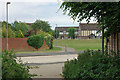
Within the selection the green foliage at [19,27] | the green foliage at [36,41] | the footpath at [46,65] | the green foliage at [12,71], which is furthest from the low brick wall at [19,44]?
the green foliage at [12,71]

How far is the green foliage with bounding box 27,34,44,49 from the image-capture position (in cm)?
2369

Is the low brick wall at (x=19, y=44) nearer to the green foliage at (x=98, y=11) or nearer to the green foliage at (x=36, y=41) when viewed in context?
the green foliage at (x=36, y=41)

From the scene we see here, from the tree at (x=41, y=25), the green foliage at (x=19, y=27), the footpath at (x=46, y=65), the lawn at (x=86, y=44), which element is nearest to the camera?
the footpath at (x=46, y=65)

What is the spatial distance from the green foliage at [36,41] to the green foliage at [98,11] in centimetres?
1895

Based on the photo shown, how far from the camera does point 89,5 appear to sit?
4.11 m

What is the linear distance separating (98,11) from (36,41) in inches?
785

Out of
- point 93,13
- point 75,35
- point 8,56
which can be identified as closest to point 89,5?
point 93,13

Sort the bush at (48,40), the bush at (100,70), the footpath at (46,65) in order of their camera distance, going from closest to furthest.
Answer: the bush at (100,70) < the footpath at (46,65) < the bush at (48,40)

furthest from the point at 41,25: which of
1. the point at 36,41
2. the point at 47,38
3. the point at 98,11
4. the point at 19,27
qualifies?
the point at 98,11

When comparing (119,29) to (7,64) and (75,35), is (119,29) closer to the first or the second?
(7,64)

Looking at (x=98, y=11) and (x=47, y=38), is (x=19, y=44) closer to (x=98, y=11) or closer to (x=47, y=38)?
(x=47, y=38)

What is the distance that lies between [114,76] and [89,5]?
1721 millimetres

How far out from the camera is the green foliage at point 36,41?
23.7m

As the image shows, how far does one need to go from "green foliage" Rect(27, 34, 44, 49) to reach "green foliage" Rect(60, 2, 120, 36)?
1895 cm
